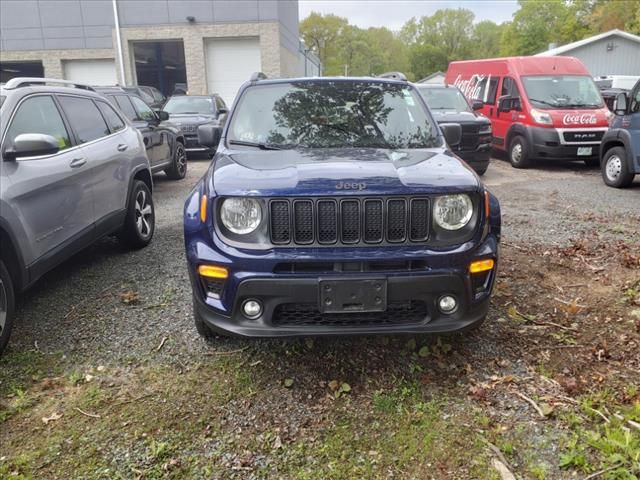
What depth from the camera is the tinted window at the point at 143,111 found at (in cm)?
907

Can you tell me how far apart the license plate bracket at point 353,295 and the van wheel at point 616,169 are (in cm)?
744

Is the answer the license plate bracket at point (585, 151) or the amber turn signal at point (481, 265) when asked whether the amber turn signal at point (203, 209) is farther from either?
the license plate bracket at point (585, 151)

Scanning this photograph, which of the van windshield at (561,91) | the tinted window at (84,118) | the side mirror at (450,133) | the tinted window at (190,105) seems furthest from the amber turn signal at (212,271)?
the tinted window at (190,105)

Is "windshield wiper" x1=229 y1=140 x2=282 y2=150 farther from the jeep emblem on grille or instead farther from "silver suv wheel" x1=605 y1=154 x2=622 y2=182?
"silver suv wheel" x1=605 y1=154 x2=622 y2=182

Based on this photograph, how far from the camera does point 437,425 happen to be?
2803mm

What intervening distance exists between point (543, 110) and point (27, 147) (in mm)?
9993

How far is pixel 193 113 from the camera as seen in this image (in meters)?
13.9

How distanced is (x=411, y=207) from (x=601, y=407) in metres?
1.48

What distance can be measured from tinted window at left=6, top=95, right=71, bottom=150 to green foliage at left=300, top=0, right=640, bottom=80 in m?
49.6

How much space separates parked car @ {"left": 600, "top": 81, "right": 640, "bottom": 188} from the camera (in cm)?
833

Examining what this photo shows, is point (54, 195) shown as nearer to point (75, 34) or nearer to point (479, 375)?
point (479, 375)

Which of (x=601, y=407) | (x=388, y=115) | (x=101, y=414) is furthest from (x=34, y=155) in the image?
(x=601, y=407)

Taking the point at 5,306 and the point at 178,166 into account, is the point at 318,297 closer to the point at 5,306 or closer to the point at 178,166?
the point at 5,306

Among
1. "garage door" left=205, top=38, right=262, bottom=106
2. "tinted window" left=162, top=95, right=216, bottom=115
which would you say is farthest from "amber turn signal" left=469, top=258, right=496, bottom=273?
"garage door" left=205, top=38, right=262, bottom=106
